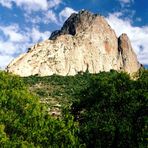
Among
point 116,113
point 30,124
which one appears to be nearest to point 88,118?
point 116,113

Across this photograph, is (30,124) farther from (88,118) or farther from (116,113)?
(116,113)

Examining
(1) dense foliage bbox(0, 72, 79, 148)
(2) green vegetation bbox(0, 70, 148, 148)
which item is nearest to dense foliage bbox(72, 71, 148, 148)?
(2) green vegetation bbox(0, 70, 148, 148)

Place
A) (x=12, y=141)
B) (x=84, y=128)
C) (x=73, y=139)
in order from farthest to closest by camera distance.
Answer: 1. (x=84, y=128)
2. (x=73, y=139)
3. (x=12, y=141)

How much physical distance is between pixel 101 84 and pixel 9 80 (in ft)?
39.0

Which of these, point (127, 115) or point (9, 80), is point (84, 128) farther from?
point (9, 80)

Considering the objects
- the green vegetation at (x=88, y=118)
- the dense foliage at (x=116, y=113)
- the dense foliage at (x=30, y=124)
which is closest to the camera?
the dense foliage at (x=30, y=124)

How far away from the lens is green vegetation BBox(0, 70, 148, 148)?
174ft

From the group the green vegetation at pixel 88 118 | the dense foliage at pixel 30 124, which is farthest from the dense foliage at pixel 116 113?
the dense foliage at pixel 30 124

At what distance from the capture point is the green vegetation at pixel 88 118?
2089 inches

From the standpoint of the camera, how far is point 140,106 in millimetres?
59000

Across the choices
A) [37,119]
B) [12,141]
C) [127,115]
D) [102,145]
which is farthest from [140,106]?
[12,141]

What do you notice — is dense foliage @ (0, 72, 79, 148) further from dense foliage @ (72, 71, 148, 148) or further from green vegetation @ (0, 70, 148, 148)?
dense foliage @ (72, 71, 148, 148)

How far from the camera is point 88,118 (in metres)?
60.9

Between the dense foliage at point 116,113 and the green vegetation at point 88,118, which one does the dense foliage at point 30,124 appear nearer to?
the green vegetation at point 88,118
